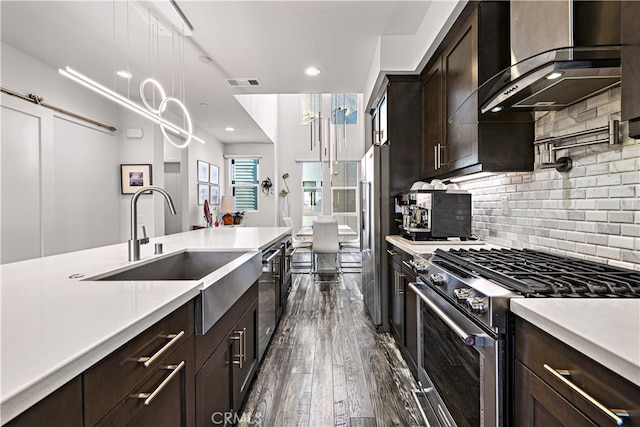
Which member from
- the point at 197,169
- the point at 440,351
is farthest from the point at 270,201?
the point at 440,351

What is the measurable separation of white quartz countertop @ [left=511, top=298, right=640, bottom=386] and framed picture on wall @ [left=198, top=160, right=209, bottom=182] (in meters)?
6.18

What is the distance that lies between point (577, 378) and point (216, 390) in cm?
128

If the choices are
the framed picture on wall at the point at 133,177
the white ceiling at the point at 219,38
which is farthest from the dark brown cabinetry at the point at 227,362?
the framed picture on wall at the point at 133,177

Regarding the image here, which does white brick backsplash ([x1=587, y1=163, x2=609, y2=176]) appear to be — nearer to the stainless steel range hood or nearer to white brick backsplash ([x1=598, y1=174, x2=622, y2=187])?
white brick backsplash ([x1=598, y1=174, x2=622, y2=187])

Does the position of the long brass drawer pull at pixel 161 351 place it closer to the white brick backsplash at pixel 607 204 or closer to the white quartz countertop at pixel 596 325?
the white quartz countertop at pixel 596 325

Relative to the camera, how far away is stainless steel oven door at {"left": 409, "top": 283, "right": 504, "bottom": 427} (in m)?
1.04

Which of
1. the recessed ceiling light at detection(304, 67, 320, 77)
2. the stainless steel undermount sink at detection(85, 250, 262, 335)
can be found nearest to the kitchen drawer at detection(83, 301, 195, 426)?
the stainless steel undermount sink at detection(85, 250, 262, 335)

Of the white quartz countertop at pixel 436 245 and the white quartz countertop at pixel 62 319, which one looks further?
the white quartz countertop at pixel 436 245

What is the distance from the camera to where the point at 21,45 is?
10.1 feet

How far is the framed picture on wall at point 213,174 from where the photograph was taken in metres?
6.86

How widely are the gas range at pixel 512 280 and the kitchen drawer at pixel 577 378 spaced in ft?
0.35

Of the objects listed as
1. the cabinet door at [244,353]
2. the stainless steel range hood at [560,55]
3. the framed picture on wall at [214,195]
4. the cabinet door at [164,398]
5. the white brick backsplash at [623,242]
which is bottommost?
the cabinet door at [244,353]

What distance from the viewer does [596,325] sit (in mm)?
741

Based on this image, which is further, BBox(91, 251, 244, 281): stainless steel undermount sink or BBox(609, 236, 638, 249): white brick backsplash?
BBox(91, 251, 244, 281): stainless steel undermount sink
